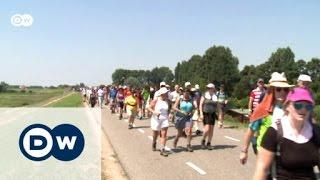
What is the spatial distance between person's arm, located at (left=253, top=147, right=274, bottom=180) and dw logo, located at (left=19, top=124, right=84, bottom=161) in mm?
6239

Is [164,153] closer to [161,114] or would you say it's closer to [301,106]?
[161,114]

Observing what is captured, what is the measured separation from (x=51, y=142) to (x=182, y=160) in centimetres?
336

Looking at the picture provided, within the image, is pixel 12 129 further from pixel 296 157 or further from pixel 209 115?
pixel 296 157

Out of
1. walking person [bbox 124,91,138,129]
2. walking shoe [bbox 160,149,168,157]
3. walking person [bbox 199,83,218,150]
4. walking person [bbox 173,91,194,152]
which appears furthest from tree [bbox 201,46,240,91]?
walking shoe [bbox 160,149,168,157]

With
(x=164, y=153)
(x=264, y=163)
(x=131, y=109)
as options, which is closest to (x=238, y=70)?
(x=131, y=109)

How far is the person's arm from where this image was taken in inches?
181

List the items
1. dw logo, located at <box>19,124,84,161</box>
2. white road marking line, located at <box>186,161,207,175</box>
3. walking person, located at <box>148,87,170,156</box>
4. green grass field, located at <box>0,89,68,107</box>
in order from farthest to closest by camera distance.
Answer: green grass field, located at <box>0,89,68,107</box>
walking person, located at <box>148,87,170,156</box>
white road marking line, located at <box>186,161,207,175</box>
dw logo, located at <box>19,124,84,161</box>

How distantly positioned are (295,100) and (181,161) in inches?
326

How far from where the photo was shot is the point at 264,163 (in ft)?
15.2

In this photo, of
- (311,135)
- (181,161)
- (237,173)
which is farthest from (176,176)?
(311,135)

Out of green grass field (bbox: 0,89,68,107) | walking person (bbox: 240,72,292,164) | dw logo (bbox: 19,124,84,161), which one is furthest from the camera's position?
green grass field (bbox: 0,89,68,107)

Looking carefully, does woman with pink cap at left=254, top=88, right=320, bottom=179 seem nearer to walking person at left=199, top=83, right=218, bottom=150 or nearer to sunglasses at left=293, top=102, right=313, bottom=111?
sunglasses at left=293, top=102, right=313, bottom=111

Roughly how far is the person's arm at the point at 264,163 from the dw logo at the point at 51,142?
20.5 feet

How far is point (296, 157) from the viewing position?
4449 millimetres
